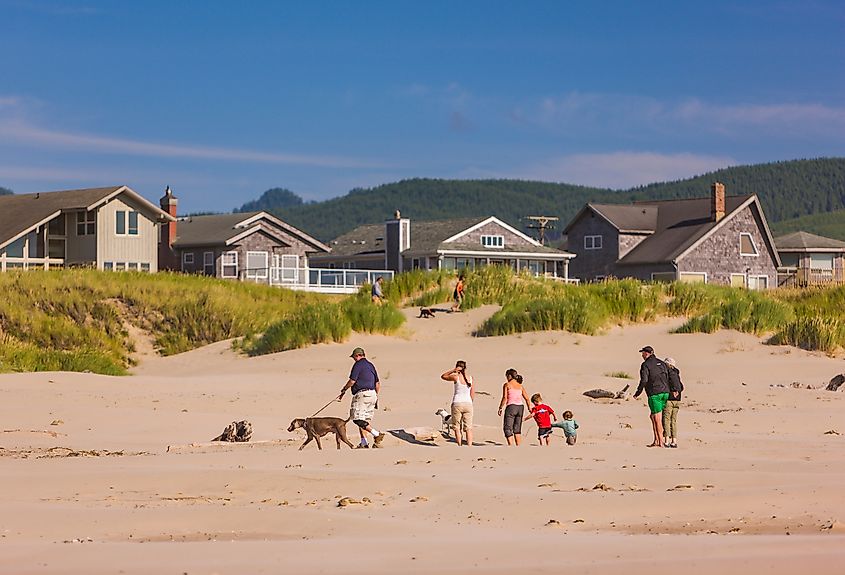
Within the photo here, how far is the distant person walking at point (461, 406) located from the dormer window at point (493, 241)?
2299 inches

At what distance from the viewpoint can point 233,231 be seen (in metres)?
67.4

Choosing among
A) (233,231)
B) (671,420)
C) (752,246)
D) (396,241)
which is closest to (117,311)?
(671,420)

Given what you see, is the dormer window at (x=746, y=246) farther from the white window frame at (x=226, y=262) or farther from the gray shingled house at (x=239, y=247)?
the white window frame at (x=226, y=262)

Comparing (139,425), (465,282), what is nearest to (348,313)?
(465,282)

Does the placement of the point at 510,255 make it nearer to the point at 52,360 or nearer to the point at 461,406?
the point at 52,360

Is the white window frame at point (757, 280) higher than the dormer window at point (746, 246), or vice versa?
the dormer window at point (746, 246)

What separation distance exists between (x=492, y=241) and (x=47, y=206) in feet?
88.4

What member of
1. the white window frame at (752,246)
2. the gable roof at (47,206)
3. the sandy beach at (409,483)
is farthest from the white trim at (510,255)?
the sandy beach at (409,483)

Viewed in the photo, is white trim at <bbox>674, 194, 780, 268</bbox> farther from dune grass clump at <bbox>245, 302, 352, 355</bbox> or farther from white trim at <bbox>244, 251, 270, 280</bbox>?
dune grass clump at <bbox>245, 302, 352, 355</bbox>

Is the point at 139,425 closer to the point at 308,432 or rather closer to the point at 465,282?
the point at 308,432

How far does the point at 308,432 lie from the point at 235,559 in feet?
25.5

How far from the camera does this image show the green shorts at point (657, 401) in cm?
1753

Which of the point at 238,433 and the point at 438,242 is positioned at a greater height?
the point at 438,242

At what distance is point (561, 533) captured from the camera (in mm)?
10188
